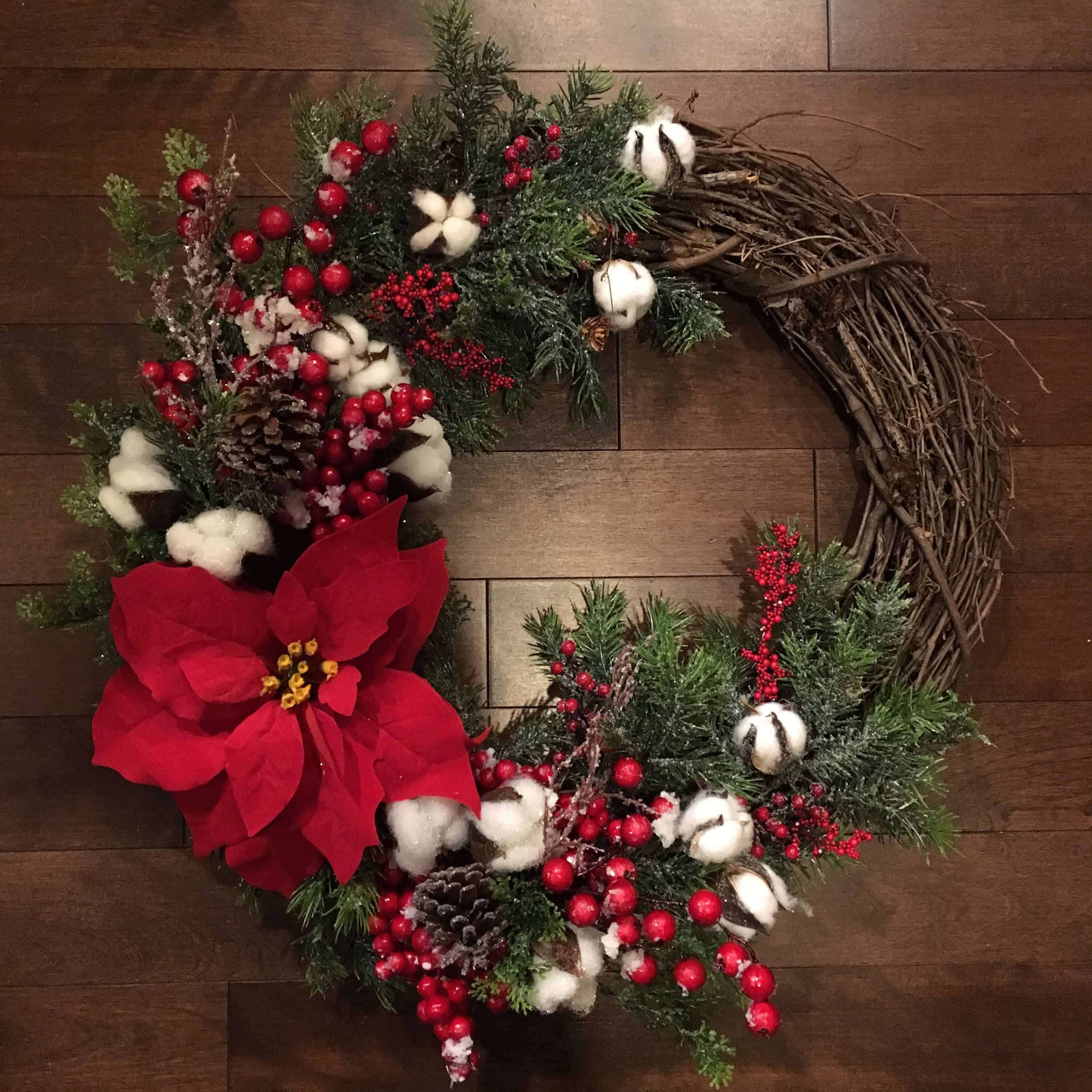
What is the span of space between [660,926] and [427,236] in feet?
2.42

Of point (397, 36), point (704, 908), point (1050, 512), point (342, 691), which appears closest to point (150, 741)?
point (342, 691)

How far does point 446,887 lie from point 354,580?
0.31 metres

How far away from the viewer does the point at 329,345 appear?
0.85m

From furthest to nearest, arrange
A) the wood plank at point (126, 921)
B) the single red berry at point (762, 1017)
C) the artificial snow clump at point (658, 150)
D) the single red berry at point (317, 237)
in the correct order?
the wood plank at point (126, 921), the artificial snow clump at point (658, 150), the single red berry at point (317, 237), the single red berry at point (762, 1017)

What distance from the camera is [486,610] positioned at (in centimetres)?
111

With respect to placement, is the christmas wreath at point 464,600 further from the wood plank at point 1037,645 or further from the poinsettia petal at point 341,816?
the wood plank at point 1037,645

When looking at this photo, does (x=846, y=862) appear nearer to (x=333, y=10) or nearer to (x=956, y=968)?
(x=956, y=968)

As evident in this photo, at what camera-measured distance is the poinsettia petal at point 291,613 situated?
82 centimetres

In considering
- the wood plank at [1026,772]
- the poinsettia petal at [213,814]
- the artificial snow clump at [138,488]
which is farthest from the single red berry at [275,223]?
the wood plank at [1026,772]

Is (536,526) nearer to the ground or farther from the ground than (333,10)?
nearer to the ground

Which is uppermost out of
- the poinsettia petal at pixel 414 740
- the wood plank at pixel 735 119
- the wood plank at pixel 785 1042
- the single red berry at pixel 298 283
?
the wood plank at pixel 735 119

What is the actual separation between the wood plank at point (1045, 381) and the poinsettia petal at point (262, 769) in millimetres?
1014

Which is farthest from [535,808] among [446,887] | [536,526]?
[536,526]

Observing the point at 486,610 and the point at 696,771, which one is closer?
the point at 696,771
